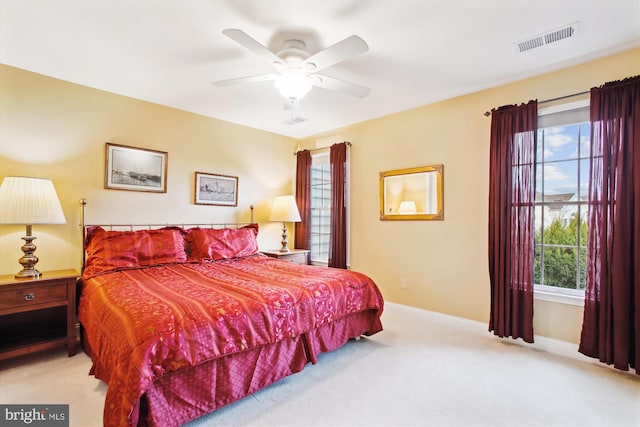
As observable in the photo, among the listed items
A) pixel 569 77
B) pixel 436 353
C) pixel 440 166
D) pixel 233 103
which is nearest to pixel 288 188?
pixel 233 103

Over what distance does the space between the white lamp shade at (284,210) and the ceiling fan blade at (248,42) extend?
102 inches

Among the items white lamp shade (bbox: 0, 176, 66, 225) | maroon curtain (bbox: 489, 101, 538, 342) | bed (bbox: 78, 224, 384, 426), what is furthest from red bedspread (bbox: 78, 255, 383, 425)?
maroon curtain (bbox: 489, 101, 538, 342)

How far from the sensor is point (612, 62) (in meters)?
2.62

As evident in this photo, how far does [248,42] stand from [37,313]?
323cm

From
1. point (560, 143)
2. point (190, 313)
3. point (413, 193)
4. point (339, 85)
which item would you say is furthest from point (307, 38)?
point (560, 143)

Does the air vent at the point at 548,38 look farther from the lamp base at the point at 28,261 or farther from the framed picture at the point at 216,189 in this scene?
the lamp base at the point at 28,261

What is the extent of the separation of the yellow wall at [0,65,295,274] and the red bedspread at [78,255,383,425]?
0.81 metres

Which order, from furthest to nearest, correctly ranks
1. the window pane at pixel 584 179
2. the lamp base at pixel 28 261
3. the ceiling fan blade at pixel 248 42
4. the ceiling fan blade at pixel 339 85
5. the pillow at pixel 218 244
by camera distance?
the pillow at pixel 218 244 → the window pane at pixel 584 179 → the lamp base at pixel 28 261 → the ceiling fan blade at pixel 339 85 → the ceiling fan blade at pixel 248 42

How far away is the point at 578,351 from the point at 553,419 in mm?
1118

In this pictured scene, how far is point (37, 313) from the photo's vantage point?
2.99m

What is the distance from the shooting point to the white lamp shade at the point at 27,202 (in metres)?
2.49

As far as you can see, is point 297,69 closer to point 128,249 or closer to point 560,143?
point 128,249

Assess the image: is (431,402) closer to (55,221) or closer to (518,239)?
(518,239)

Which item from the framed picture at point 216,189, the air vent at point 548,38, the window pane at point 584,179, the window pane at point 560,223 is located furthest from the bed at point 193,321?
the air vent at point 548,38
